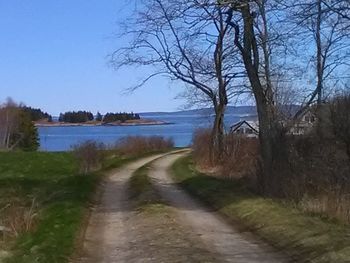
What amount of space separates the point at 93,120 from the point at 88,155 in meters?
96.3

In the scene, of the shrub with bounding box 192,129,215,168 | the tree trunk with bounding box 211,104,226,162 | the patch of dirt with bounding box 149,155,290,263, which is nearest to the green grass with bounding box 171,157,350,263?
the patch of dirt with bounding box 149,155,290,263

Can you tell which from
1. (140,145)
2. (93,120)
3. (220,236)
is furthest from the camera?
(93,120)

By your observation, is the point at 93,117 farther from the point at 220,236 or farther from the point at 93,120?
the point at 220,236

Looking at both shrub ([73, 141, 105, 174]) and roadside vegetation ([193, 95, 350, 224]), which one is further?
shrub ([73, 141, 105, 174])

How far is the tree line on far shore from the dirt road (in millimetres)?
114913

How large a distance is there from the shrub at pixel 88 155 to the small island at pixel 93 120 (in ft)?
256

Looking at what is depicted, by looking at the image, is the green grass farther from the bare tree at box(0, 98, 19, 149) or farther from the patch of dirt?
the bare tree at box(0, 98, 19, 149)

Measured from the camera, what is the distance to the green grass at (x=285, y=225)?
11575 mm

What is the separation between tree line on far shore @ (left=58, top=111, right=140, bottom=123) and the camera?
137200mm

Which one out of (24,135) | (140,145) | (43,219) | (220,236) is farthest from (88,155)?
(24,135)

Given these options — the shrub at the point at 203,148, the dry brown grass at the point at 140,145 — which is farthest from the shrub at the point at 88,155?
the dry brown grass at the point at 140,145

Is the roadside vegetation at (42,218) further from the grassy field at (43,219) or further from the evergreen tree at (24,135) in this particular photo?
the evergreen tree at (24,135)

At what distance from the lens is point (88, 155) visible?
51.8 metres

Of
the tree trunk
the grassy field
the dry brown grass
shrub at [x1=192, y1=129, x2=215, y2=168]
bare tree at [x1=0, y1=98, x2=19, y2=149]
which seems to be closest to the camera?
A: the grassy field
